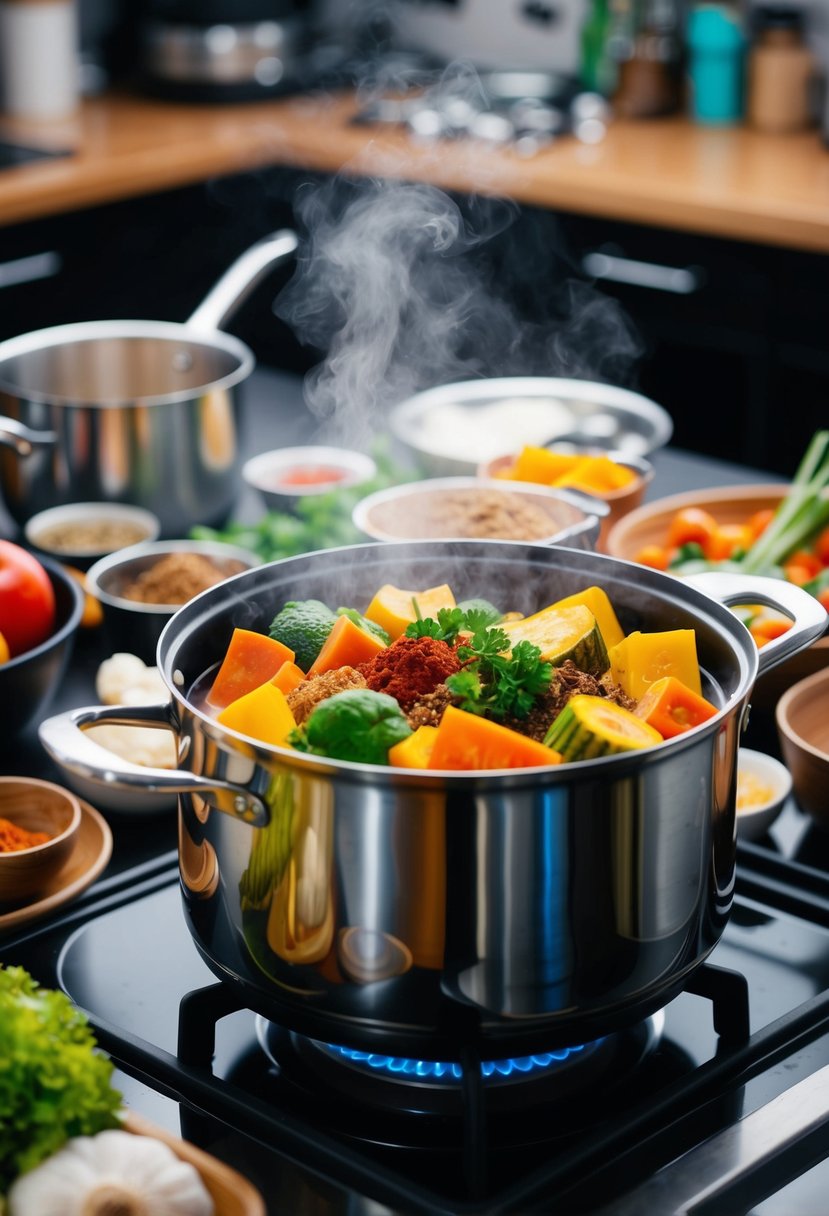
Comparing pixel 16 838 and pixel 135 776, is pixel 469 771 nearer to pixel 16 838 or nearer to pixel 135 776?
pixel 135 776

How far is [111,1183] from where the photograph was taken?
764mm

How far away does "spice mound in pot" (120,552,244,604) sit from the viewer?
57.6 inches

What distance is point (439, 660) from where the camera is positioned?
Result: 0.98m

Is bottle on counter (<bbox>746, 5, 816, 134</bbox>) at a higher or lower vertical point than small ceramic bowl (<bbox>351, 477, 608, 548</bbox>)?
higher

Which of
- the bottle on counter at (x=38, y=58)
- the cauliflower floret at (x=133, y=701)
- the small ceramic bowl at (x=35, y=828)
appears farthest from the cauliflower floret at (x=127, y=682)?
the bottle on counter at (x=38, y=58)

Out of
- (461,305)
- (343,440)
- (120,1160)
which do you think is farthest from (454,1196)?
(461,305)

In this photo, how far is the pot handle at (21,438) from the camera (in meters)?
1.61

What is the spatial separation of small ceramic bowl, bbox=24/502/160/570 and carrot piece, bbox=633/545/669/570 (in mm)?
550

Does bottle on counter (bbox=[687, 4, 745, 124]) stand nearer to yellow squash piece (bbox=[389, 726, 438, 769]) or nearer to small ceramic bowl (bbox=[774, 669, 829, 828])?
small ceramic bowl (bbox=[774, 669, 829, 828])

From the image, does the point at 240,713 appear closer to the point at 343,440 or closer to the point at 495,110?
the point at 343,440

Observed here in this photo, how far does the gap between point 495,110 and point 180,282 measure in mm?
918

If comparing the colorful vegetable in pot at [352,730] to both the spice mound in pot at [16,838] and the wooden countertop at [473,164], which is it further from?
the wooden countertop at [473,164]

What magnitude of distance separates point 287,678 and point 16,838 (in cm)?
27

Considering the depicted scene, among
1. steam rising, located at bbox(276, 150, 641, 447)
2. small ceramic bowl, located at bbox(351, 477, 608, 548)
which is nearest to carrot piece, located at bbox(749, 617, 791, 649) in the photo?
small ceramic bowl, located at bbox(351, 477, 608, 548)
